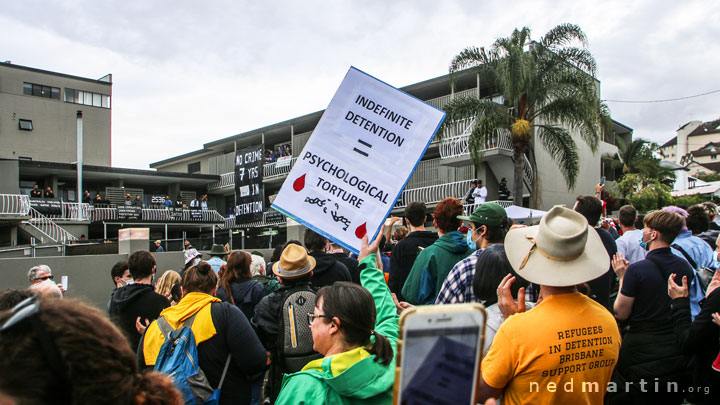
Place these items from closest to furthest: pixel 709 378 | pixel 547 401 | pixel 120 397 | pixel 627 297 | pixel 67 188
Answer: pixel 120 397
pixel 547 401
pixel 709 378
pixel 627 297
pixel 67 188

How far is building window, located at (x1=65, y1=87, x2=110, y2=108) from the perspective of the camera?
3906 cm

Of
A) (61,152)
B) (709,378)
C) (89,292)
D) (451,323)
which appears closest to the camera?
(451,323)

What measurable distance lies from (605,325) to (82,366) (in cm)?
209

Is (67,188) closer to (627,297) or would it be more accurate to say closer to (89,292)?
(89,292)

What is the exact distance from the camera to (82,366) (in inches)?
50.9

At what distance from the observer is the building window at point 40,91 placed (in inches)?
1473

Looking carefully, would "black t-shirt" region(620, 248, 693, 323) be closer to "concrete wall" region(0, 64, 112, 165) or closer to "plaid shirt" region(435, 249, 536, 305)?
"plaid shirt" region(435, 249, 536, 305)

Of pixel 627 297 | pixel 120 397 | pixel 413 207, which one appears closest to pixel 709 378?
pixel 627 297

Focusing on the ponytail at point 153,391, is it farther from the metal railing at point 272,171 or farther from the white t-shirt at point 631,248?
Result: the metal railing at point 272,171

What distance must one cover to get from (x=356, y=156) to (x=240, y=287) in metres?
1.92

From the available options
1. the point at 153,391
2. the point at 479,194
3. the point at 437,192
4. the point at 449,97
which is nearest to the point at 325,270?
the point at 153,391

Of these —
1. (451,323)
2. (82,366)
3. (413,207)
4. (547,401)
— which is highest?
(413,207)

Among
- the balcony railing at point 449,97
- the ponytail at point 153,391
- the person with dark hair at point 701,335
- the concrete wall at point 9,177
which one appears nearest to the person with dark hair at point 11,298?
the ponytail at point 153,391

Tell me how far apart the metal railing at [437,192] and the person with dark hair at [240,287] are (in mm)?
18225
